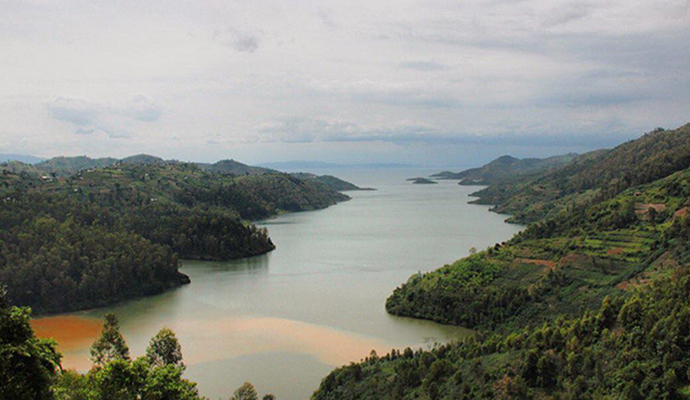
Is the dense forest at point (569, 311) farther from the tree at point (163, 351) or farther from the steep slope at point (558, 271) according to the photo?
the tree at point (163, 351)

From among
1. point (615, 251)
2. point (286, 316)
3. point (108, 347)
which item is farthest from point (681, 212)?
point (108, 347)

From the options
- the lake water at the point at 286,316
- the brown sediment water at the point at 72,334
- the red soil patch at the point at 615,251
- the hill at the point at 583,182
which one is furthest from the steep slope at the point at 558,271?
the hill at the point at 583,182

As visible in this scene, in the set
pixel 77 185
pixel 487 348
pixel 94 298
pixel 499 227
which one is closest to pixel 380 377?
pixel 487 348

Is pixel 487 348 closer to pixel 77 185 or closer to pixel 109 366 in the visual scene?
pixel 109 366

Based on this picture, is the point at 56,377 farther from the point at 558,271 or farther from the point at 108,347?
the point at 558,271

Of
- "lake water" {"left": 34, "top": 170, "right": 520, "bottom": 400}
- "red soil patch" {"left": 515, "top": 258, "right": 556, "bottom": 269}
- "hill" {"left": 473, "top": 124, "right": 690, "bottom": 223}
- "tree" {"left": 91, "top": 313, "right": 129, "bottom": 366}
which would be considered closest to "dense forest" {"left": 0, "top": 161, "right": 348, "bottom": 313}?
"lake water" {"left": 34, "top": 170, "right": 520, "bottom": 400}

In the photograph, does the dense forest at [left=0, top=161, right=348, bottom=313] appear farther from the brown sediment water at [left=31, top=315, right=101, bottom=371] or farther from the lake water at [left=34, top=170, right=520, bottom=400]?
the brown sediment water at [left=31, top=315, right=101, bottom=371]
